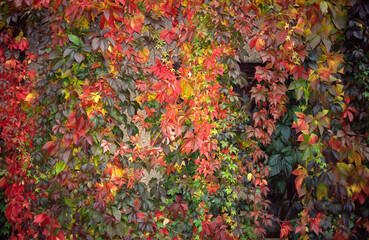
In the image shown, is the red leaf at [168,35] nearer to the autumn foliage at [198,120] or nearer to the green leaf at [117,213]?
the autumn foliage at [198,120]

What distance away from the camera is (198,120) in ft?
8.77

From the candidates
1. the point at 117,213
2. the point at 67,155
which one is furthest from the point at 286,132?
the point at 67,155

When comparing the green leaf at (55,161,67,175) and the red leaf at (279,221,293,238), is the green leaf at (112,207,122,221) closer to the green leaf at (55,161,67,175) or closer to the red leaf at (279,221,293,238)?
the green leaf at (55,161,67,175)

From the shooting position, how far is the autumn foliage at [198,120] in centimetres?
256

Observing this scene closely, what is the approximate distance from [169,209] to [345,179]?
4.73 ft

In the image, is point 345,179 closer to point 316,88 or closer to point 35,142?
point 316,88

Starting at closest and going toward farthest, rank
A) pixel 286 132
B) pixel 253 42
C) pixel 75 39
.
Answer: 1. pixel 75 39
2. pixel 253 42
3. pixel 286 132

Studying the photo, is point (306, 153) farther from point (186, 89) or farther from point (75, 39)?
point (75, 39)

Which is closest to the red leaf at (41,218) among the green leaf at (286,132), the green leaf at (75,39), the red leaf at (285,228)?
the green leaf at (75,39)

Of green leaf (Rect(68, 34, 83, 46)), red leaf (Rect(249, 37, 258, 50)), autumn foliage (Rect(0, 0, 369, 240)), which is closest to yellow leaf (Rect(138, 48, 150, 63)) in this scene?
autumn foliage (Rect(0, 0, 369, 240))

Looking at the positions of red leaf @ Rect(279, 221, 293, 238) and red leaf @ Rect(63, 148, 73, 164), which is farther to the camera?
red leaf @ Rect(279, 221, 293, 238)

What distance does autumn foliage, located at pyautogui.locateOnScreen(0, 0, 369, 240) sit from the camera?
256 centimetres

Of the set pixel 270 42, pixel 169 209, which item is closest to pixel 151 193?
pixel 169 209

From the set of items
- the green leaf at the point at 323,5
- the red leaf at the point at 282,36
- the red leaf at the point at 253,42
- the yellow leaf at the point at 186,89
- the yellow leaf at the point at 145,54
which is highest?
the green leaf at the point at 323,5
